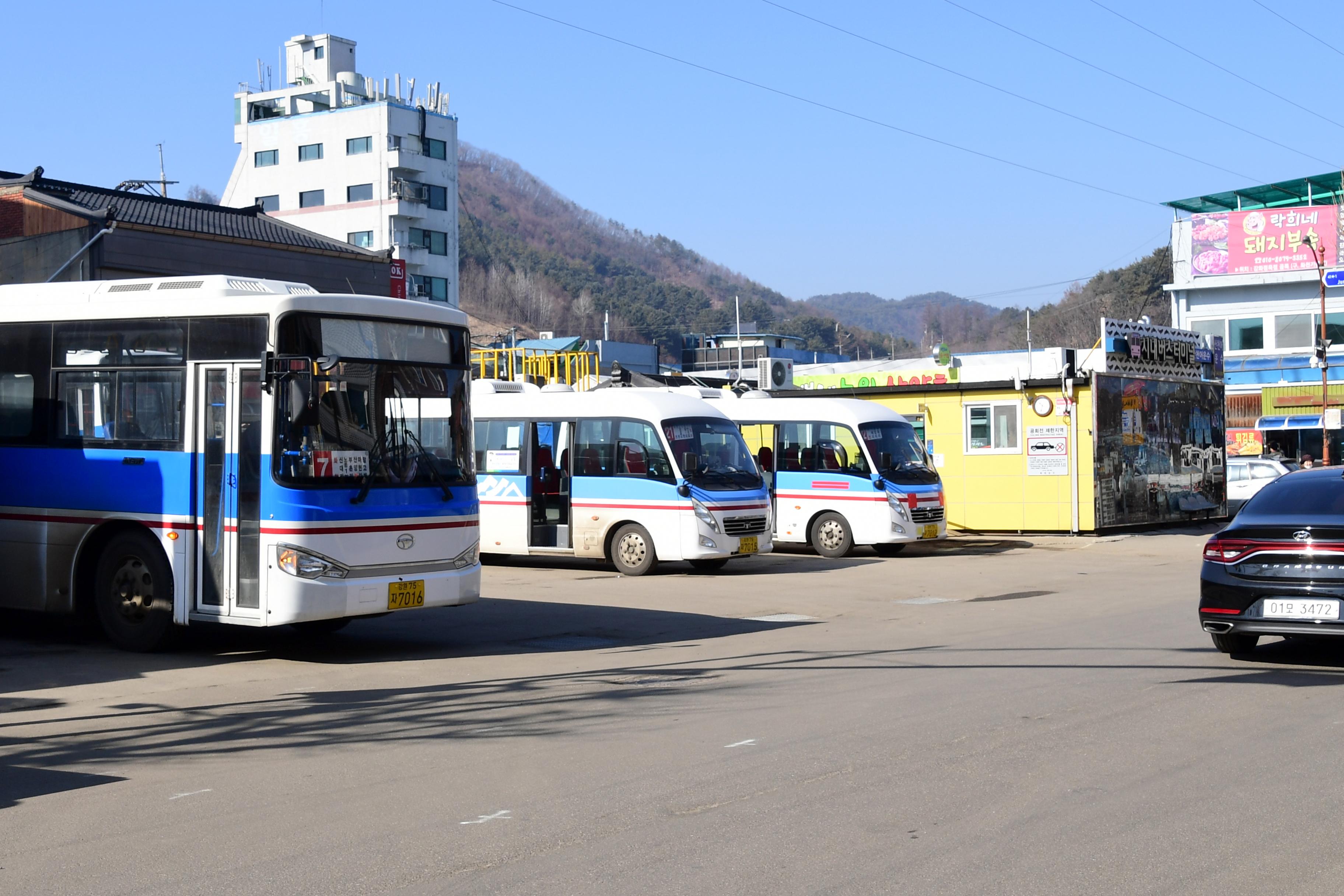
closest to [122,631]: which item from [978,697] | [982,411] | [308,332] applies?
[308,332]

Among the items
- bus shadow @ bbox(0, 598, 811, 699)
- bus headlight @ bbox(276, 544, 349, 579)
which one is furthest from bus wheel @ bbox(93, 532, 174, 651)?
bus headlight @ bbox(276, 544, 349, 579)

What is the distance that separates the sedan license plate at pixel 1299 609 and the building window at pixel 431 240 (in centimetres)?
7242

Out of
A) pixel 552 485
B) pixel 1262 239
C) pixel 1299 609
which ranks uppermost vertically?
pixel 1262 239

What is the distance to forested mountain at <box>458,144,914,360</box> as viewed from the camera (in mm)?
145375

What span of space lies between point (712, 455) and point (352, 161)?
6505 centimetres

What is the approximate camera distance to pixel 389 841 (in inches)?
229

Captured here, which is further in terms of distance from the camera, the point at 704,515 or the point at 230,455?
the point at 704,515

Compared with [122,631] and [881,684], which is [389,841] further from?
[122,631]

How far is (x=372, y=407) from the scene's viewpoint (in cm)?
1135

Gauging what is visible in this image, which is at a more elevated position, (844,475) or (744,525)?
(844,475)

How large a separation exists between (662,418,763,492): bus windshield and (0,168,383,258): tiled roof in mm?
11030

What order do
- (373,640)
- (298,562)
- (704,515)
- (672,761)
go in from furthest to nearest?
(704,515) < (373,640) < (298,562) < (672,761)

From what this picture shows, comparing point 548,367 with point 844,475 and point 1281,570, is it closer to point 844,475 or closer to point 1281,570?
point 844,475

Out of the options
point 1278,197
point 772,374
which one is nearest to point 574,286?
point 1278,197
